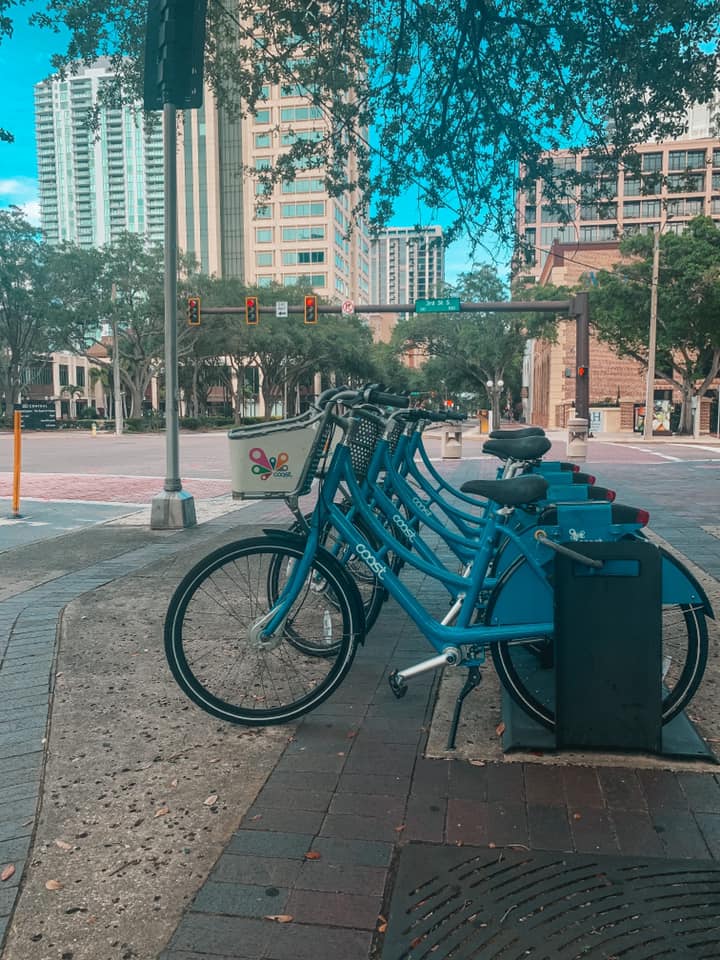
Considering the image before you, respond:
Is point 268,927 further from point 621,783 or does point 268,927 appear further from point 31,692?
point 31,692

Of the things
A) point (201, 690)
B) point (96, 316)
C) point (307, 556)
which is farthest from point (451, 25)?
point (96, 316)

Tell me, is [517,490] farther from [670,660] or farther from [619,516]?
[670,660]

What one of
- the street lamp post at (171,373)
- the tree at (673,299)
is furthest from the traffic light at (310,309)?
the street lamp post at (171,373)

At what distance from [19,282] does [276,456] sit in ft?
156

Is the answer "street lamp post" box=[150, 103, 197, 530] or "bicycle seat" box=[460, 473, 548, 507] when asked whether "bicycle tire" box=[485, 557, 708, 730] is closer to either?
"bicycle seat" box=[460, 473, 548, 507]

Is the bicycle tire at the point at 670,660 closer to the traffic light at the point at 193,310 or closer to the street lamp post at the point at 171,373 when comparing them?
the street lamp post at the point at 171,373

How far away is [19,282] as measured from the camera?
147 ft

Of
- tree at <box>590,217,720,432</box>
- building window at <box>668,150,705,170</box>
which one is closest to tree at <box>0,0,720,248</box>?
tree at <box>590,217,720,432</box>

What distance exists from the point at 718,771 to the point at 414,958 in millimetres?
1513

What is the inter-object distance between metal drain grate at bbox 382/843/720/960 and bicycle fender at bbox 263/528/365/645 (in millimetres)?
998

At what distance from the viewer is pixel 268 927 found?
1.99 m

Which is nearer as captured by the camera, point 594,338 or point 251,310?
point 251,310

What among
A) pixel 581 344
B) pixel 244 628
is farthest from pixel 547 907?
pixel 581 344

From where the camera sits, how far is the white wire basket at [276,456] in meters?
3.33
